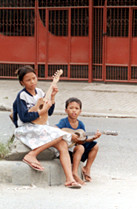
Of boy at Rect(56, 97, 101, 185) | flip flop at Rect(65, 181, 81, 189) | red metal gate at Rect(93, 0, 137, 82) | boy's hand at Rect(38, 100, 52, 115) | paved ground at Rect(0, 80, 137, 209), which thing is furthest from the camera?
red metal gate at Rect(93, 0, 137, 82)

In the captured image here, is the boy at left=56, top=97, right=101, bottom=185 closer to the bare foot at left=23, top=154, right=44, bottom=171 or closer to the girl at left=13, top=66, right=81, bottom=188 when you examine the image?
the girl at left=13, top=66, right=81, bottom=188

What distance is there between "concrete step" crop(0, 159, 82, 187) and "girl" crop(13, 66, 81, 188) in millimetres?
86

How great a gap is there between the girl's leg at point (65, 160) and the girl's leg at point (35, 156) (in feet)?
0.22

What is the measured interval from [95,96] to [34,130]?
8.99 meters

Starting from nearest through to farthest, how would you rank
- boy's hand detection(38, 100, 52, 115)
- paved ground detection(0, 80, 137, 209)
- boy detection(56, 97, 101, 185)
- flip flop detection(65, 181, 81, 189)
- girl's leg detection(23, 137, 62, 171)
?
paved ground detection(0, 80, 137, 209) → flip flop detection(65, 181, 81, 189) → girl's leg detection(23, 137, 62, 171) → boy's hand detection(38, 100, 52, 115) → boy detection(56, 97, 101, 185)

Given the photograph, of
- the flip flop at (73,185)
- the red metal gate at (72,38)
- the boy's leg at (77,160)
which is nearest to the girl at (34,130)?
the flip flop at (73,185)

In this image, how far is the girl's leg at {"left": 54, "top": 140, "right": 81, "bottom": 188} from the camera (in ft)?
23.0

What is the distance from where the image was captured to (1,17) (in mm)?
18812

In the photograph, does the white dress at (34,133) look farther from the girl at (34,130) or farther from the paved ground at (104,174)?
the paved ground at (104,174)

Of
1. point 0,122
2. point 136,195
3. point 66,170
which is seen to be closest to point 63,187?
point 66,170

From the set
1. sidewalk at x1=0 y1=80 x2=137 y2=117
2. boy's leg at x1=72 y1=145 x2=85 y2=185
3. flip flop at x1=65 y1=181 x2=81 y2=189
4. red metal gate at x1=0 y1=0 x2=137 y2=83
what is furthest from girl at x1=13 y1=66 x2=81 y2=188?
red metal gate at x1=0 y1=0 x2=137 y2=83

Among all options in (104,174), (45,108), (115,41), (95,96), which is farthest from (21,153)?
(115,41)

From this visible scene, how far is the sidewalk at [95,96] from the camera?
47.5 ft

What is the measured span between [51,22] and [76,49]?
105cm
